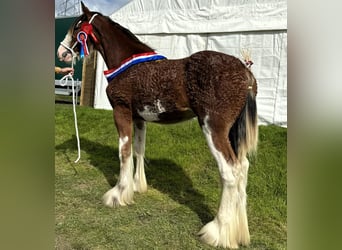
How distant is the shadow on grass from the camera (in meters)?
2.65

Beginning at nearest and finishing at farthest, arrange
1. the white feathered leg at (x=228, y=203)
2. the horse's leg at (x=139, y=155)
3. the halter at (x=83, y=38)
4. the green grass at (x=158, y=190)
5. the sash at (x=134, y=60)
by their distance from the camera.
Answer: the white feathered leg at (x=228, y=203) < the green grass at (x=158, y=190) < the sash at (x=134, y=60) < the halter at (x=83, y=38) < the horse's leg at (x=139, y=155)

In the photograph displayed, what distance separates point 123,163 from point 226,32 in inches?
122

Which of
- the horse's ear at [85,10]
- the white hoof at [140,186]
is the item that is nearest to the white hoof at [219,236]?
the white hoof at [140,186]

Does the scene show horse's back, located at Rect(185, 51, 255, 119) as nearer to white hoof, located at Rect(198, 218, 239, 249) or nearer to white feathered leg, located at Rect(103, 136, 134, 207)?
white hoof, located at Rect(198, 218, 239, 249)

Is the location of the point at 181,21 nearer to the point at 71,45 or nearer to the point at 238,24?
the point at 238,24

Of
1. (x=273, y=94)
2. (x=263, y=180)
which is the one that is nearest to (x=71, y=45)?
(x=263, y=180)

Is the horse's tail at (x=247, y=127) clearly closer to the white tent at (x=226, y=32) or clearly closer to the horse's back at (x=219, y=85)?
the horse's back at (x=219, y=85)

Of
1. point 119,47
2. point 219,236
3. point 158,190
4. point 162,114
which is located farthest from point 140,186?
point 119,47

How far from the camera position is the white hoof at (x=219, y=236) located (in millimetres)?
1967

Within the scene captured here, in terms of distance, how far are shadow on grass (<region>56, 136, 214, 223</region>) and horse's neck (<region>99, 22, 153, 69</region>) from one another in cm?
115

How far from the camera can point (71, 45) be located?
263 cm

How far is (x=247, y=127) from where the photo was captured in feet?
6.75

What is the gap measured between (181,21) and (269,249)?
4.09 meters

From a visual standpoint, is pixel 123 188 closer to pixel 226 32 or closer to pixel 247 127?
pixel 247 127
